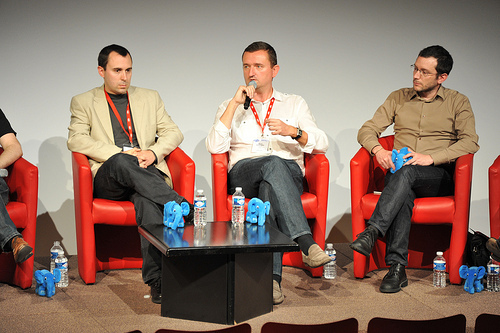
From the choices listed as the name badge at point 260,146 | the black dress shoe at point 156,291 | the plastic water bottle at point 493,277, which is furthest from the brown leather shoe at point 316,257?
the plastic water bottle at point 493,277

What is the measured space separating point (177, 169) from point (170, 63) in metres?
1.19

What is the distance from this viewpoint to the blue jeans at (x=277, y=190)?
3.36 metres

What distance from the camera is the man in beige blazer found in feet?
11.4

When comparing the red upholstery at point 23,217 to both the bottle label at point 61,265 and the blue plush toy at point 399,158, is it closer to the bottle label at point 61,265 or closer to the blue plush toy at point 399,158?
the bottle label at point 61,265

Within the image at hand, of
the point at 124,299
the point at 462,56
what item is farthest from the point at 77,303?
the point at 462,56

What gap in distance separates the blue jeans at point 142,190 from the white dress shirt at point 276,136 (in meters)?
0.61

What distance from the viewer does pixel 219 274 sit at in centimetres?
287

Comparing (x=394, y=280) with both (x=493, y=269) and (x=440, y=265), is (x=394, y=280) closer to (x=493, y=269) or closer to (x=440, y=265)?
(x=440, y=265)

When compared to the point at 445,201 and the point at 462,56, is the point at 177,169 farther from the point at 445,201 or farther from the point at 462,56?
the point at 462,56

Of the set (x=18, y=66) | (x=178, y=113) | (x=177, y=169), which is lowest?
(x=177, y=169)

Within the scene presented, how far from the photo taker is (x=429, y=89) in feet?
13.1

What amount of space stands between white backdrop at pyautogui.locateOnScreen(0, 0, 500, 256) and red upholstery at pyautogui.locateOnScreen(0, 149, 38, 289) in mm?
991

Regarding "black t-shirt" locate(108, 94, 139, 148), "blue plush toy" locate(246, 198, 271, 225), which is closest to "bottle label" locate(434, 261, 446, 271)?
"blue plush toy" locate(246, 198, 271, 225)

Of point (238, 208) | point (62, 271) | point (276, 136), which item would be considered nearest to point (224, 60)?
point (276, 136)
